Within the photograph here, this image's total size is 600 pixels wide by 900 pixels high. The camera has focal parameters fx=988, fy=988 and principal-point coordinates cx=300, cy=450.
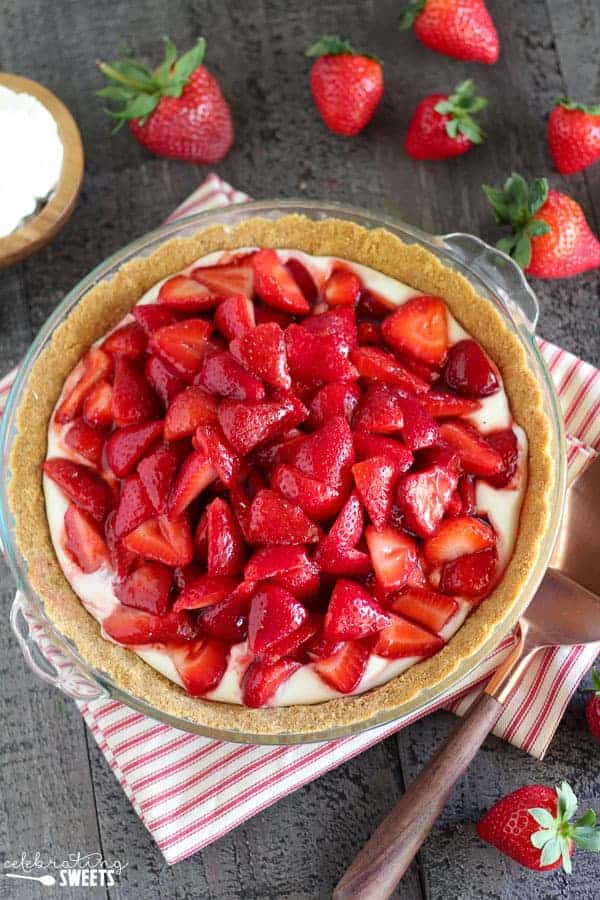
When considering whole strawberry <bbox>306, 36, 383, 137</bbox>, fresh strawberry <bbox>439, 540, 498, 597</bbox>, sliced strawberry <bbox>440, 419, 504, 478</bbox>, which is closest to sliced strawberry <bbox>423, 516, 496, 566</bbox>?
fresh strawberry <bbox>439, 540, 498, 597</bbox>

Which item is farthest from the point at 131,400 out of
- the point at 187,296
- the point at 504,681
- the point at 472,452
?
the point at 504,681

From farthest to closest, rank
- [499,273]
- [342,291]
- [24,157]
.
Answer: [24,157], [499,273], [342,291]

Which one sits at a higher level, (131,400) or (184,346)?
(184,346)

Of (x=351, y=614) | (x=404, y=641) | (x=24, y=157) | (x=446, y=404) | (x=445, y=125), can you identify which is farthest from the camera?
(x=445, y=125)

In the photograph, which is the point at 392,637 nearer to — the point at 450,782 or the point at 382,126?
the point at 450,782

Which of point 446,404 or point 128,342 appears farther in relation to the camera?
point 128,342

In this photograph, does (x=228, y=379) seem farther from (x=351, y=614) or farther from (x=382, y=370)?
(x=351, y=614)

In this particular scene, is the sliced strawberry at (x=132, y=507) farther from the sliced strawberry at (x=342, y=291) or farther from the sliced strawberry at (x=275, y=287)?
the sliced strawberry at (x=342, y=291)
